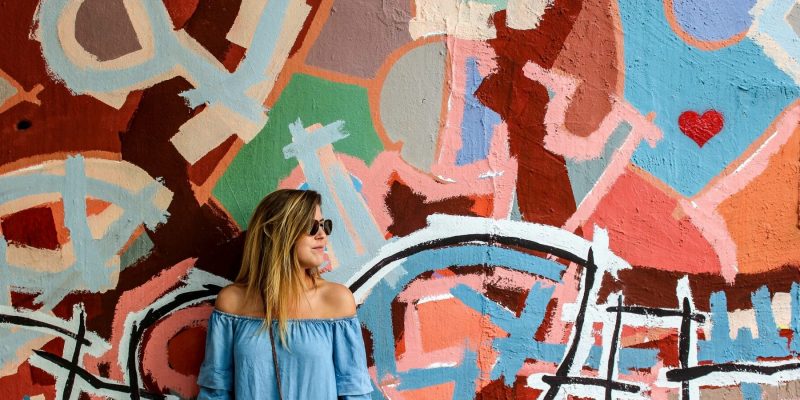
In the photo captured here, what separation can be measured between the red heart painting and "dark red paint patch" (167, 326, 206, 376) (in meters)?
2.25

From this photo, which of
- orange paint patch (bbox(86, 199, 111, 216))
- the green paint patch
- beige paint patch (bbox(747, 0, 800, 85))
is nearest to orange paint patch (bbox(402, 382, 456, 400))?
the green paint patch

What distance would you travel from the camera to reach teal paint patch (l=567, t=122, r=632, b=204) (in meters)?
2.78

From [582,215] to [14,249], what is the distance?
2.47 meters

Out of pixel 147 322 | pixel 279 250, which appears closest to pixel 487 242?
pixel 279 250

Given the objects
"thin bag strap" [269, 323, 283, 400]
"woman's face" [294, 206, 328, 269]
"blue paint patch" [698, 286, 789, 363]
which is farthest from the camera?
"blue paint patch" [698, 286, 789, 363]

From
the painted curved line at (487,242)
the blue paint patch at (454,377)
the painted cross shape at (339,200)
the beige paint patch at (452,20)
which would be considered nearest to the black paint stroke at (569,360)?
the painted curved line at (487,242)

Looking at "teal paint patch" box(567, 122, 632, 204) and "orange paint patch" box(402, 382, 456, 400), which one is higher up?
"teal paint patch" box(567, 122, 632, 204)

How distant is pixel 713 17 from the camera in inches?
110

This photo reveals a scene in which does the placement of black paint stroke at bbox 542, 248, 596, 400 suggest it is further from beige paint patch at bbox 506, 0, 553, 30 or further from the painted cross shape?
beige paint patch at bbox 506, 0, 553, 30

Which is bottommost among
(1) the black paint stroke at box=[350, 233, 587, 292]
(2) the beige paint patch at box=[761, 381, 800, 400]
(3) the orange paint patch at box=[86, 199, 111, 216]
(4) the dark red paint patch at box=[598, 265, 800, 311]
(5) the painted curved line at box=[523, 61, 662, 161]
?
(2) the beige paint patch at box=[761, 381, 800, 400]

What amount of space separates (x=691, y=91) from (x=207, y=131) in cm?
210

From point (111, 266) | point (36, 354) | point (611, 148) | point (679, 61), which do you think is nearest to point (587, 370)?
point (611, 148)

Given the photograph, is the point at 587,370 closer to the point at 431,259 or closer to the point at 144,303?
the point at 431,259

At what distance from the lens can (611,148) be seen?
9.11ft
